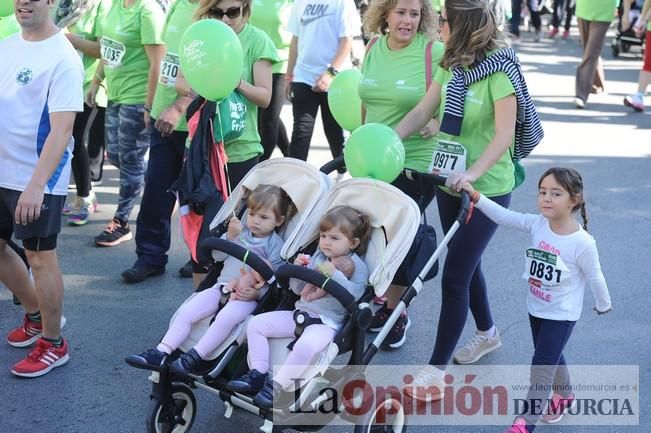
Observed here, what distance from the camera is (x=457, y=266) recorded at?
4438 millimetres

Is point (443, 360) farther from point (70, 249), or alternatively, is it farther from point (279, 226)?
point (70, 249)

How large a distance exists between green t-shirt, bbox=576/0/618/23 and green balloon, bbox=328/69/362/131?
18.0 feet

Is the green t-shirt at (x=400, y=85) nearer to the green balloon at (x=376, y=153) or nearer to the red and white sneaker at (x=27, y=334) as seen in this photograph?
the green balloon at (x=376, y=153)

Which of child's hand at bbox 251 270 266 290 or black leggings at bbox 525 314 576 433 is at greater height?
child's hand at bbox 251 270 266 290

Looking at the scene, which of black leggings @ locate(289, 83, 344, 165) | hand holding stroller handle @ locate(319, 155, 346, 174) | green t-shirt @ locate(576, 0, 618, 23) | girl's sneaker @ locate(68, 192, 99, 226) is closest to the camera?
hand holding stroller handle @ locate(319, 155, 346, 174)

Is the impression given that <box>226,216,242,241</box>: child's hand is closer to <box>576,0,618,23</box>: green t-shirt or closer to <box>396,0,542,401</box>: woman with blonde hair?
<box>396,0,542,401</box>: woman with blonde hair

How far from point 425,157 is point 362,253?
37.8 inches

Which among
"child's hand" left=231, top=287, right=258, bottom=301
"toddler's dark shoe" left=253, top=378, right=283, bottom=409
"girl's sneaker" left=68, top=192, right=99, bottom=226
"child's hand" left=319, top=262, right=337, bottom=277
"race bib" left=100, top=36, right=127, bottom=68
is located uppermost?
"race bib" left=100, top=36, right=127, bottom=68

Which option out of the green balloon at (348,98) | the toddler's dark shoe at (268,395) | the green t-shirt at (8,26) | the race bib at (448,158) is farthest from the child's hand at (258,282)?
the green t-shirt at (8,26)

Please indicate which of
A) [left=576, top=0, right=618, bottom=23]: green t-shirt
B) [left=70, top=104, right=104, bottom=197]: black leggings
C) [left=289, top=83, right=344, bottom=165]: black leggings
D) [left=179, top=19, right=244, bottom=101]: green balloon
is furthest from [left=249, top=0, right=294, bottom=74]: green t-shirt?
[left=576, top=0, right=618, bottom=23]: green t-shirt

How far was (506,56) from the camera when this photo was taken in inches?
165

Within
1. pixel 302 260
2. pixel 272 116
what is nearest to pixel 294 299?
pixel 302 260

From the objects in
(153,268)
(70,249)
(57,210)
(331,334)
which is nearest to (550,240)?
(331,334)

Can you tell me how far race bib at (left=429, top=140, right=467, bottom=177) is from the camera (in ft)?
14.2
